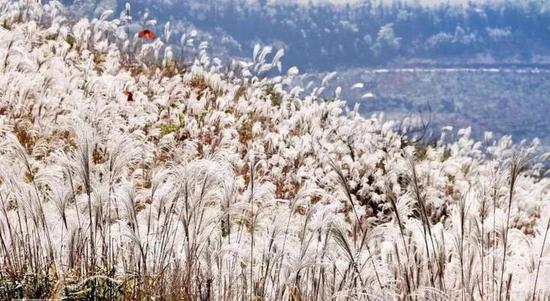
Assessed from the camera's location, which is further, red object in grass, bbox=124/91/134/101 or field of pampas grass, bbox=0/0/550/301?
red object in grass, bbox=124/91/134/101

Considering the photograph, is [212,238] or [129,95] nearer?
[212,238]

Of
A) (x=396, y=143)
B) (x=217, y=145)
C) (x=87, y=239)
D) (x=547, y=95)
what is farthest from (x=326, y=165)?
(x=547, y=95)

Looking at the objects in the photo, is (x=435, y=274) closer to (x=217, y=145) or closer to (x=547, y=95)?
(x=217, y=145)

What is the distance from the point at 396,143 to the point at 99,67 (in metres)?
4.60

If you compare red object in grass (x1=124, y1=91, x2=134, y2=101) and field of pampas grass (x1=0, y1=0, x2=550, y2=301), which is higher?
red object in grass (x1=124, y1=91, x2=134, y2=101)

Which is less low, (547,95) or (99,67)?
(99,67)

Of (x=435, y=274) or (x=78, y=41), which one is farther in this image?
(x=78, y=41)

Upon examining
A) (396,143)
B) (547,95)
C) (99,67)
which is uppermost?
(99,67)

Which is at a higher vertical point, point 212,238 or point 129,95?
point 129,95

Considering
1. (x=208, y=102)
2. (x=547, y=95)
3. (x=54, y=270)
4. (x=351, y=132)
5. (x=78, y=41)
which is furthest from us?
(x=547, y=95)

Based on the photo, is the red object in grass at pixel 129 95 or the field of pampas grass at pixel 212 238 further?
the red object in grass at pixel 129 95

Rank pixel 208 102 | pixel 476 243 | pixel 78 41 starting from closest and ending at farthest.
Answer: pixel 476 243 < pixel 208 102 < pixel 78 41

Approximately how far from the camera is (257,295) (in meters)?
4.91

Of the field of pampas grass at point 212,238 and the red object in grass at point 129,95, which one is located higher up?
the red object in grass at point 129,95
